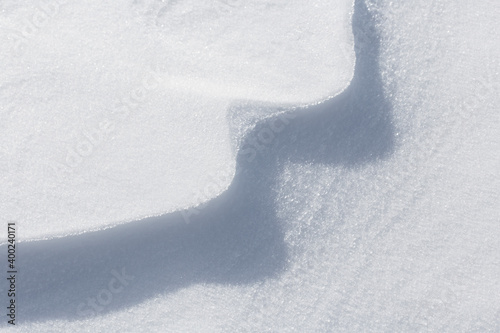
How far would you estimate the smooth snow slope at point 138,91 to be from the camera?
149cm

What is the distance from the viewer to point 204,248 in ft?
5.06

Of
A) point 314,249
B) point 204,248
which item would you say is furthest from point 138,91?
point 314,249

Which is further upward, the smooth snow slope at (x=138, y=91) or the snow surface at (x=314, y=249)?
Answer: the smooth snow slope at (x=138, y=91)

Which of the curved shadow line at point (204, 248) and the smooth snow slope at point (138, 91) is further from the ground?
the smooth snow slope at point (138, 91)

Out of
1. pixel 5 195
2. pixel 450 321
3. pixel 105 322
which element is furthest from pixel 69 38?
pixel 450 321

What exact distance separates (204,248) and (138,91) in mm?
531

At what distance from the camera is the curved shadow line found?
1.52m

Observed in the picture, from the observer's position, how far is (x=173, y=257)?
1.54 m

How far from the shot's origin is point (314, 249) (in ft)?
5.04

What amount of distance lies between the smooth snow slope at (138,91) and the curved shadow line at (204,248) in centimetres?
7

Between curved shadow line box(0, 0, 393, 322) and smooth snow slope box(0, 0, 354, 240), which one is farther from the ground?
smooth snow slope box(0, 0, 354, 240)

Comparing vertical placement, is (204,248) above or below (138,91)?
below

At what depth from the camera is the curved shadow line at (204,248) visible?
1520 millimetres

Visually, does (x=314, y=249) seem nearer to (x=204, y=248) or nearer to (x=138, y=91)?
(x=204, y=248)
